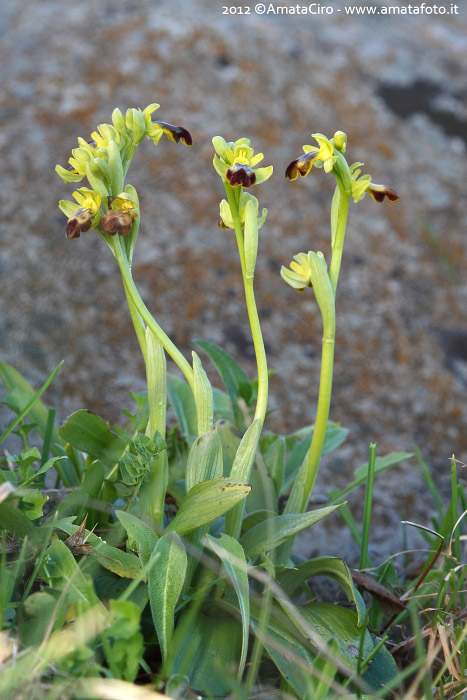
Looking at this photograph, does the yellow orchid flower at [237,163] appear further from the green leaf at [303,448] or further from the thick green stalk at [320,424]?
the green leaf at [303,448]

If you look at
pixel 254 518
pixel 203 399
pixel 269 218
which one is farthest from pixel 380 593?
pixel 269 218

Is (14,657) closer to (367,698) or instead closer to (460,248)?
(367,698)

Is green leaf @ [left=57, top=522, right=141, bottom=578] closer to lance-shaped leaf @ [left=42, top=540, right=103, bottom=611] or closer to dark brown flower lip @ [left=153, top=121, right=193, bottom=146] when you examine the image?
lance-shaped leaf @ [left=42, top=540, right=103, bottom=611]

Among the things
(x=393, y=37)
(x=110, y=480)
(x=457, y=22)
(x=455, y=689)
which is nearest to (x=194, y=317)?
(x=110, y=480)

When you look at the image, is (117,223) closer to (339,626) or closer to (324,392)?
(324,392)

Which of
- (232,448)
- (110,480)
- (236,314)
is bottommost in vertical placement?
(236,314)

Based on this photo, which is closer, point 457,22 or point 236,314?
point 236,314
